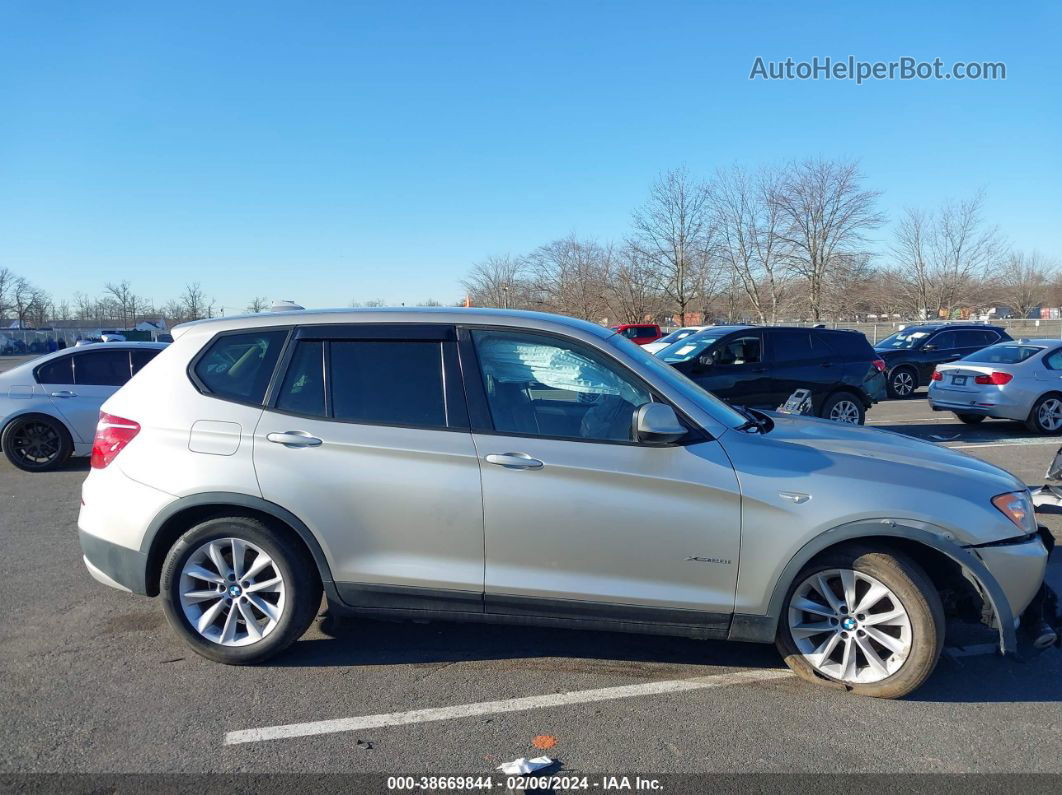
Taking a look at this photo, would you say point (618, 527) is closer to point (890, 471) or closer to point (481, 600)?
point (481, 600)

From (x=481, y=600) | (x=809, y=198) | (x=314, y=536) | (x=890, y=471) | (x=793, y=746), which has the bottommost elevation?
(x=793, y=746)

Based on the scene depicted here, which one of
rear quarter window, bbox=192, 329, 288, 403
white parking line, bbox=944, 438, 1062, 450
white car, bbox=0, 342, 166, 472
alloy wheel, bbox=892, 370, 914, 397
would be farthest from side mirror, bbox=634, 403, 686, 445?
alloy wheel, bbox=892, 370, 914, 397

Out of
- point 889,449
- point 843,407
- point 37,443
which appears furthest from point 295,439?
point 843,407

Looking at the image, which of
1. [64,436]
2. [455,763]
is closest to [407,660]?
[455,763]

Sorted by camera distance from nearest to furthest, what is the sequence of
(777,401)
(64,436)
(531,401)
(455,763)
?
(455,763) → (531,401) → (64,436) → (777,401)

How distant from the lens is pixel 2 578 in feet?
16.8

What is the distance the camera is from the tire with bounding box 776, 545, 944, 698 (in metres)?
3.40

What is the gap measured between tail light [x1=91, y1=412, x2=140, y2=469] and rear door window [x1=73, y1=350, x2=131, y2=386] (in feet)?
19.5

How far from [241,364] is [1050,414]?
11.8 m

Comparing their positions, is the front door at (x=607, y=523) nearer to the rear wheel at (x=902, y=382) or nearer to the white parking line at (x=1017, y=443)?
the white parking line at (x=1017, y=443)

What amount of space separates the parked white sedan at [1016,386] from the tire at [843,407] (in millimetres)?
1531

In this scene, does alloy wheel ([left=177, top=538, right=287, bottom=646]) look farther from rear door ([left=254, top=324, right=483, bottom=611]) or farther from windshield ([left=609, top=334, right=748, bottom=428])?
windshield ([left=609, top=334, right=748, bottom=428])

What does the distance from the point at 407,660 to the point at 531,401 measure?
151 cm

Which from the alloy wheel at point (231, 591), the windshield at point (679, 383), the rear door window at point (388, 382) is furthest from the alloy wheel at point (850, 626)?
the alloy wheel at point (231, 591)
